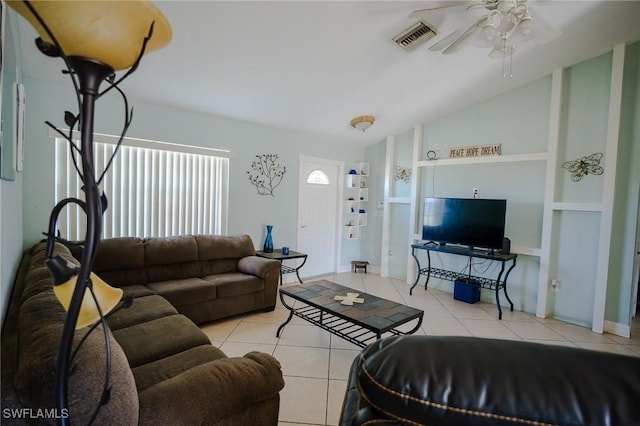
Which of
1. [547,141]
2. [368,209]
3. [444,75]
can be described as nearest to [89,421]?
[444,75]

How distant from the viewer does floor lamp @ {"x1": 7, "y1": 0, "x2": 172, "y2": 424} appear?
595 millimetres

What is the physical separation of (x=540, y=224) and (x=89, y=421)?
4.54m

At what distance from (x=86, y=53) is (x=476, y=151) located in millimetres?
4622

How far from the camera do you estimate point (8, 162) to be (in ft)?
4.60

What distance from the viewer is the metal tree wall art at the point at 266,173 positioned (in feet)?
14.3

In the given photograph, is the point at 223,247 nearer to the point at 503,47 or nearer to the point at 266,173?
the point at 266,173

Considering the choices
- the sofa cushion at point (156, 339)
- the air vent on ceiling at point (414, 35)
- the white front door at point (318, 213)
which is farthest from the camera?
the white front door at point (318, 213)

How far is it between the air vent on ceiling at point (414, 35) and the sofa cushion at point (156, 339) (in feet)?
9.50

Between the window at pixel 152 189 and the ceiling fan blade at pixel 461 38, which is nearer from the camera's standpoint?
the ceiling fan blade at pixel 461 38

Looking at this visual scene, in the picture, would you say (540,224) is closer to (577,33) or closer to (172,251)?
(577,33)

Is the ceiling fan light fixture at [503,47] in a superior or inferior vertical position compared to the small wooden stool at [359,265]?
superior

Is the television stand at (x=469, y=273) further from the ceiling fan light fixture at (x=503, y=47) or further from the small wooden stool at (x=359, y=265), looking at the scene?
the ceiling fan light fixture at (x=503, y=47)

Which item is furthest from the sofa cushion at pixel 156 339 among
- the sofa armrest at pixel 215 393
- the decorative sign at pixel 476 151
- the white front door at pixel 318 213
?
the decorative sign at pixel 476 151

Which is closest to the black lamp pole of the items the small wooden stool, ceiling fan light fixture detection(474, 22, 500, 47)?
ceiling fan light fixture detection(474, 22, 500, 47)
